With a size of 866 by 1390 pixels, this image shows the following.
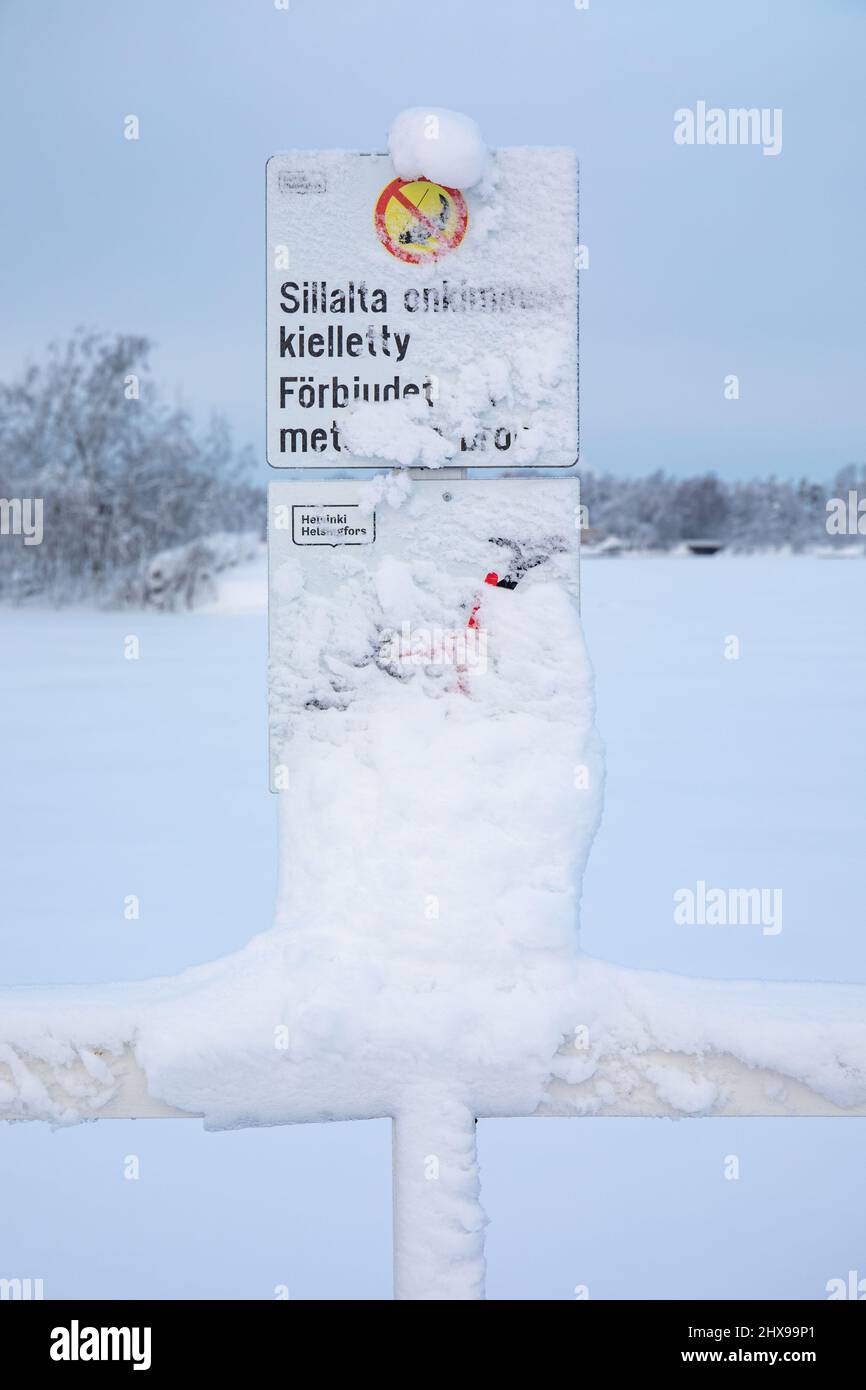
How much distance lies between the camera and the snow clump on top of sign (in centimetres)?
200

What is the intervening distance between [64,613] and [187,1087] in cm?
857

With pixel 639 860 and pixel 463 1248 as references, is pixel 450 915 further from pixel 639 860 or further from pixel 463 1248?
pixel 639 860

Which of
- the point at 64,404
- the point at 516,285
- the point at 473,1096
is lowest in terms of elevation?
the point at 473,1096

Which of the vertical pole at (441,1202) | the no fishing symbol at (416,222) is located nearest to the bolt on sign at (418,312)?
the no fishing symbol at (416,222)

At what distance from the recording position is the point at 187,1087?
1.98 metres

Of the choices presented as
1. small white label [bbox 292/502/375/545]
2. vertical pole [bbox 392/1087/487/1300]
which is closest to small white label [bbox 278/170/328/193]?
small white label [bbox 292/502/375/545]

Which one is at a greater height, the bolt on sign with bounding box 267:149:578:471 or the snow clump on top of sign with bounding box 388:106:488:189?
the snow clump on top of sign with bounding box 388:106:488:189

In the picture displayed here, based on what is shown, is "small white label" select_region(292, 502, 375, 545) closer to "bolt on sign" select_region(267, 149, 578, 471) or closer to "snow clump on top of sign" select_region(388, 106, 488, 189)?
"bolt on sign" select_region(267, 149, 578, 471)

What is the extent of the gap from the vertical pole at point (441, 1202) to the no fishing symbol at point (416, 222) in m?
1.36

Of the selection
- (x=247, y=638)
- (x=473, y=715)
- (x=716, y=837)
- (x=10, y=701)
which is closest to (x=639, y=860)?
(x=716, y=837)

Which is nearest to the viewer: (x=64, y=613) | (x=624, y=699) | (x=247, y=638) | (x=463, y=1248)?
(x=463, y=1248)

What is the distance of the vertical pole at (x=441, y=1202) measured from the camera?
1976 mm

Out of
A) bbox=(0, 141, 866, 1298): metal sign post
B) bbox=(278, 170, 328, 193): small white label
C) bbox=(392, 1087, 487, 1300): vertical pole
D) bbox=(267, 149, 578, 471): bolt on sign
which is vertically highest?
bbox=(278, 170, 328, 193): small white label

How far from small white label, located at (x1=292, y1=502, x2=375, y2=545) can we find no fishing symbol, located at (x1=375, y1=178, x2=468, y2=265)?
0.43m
